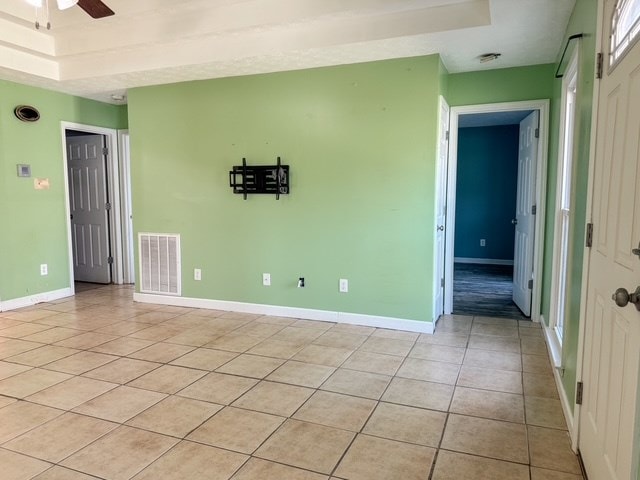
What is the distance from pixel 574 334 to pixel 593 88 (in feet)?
4.00

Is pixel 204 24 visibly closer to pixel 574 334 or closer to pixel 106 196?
pixel 106 196

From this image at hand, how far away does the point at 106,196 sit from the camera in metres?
5.77

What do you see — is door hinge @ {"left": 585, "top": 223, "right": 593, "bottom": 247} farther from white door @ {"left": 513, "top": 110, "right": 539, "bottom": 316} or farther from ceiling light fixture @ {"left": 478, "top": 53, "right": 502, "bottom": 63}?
white door @ {"left": 513, "top": 110, "right": 539, "bottom": 316}

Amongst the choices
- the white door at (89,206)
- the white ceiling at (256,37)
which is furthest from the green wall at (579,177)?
the white door at (89,206)

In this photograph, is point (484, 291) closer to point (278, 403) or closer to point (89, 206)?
point (278, 403)

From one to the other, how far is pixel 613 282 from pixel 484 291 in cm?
406

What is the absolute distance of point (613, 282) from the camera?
1.56 m

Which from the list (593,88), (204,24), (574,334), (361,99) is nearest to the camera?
(593,88)

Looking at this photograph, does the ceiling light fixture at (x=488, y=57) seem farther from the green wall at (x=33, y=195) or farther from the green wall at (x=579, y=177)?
the green wall at (x=33, y=195)

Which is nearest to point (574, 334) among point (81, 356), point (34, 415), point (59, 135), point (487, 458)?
point (487, 458)

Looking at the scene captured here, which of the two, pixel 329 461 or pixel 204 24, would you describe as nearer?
pixel 329 461

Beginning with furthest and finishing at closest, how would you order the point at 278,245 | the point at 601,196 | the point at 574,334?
the point at 278,245 < the point at 574,334 < the point at 601,196

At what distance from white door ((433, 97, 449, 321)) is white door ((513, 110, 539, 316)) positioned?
816 millimetres

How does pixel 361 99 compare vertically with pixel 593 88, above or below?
above
